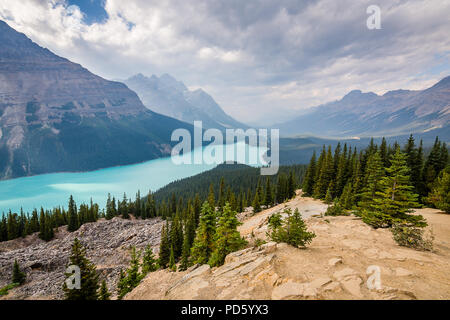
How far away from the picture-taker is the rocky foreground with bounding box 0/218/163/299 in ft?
95.0

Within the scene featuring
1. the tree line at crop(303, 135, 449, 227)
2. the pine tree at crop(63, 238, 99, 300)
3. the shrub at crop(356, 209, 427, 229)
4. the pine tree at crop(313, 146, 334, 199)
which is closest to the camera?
the pine tree at crop(63, 238, 99, 300)

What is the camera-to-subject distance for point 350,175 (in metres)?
39.8

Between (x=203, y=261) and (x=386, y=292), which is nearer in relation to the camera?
(x=386, y=292)

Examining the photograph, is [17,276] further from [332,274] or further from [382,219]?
[382,219]

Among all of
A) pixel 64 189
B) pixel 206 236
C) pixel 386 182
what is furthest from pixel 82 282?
pixel 64 189

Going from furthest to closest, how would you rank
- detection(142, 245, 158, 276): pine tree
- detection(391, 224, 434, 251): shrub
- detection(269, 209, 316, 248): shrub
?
detection(142, 245, 158, 276): pine tree < detection(269, 209, 316, 248): shrub < detection(391, 224, 434, 251): shrub

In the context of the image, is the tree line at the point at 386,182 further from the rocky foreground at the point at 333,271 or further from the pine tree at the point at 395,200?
the rocky foreground at the point at 333,271

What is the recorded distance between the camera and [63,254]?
3925 centimetres

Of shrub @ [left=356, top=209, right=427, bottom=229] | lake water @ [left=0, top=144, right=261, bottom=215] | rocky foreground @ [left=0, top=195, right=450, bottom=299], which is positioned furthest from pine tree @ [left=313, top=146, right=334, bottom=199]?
lake water @ [left=0, top=144, right=261, bottom=215]

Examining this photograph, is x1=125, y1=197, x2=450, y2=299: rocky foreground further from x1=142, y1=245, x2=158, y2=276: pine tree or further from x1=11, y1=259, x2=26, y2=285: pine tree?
x1=11, y1=259, x2=26, y2=285: pine tree
